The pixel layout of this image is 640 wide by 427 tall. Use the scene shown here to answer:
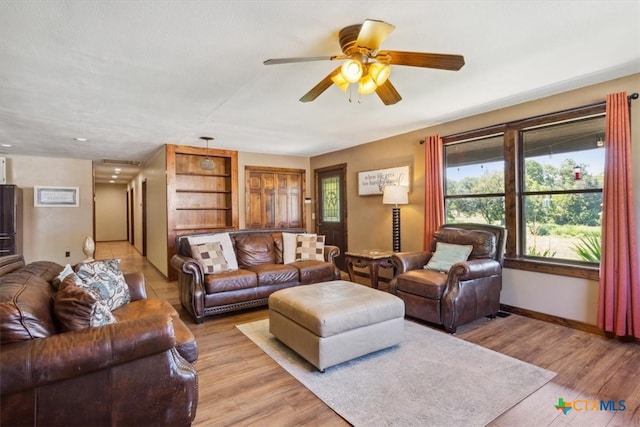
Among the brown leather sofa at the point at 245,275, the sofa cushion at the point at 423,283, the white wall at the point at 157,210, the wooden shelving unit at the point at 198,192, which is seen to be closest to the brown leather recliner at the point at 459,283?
the sofa cushion at the point at 423,283

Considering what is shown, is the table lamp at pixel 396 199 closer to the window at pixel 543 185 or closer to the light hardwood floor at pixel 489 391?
the window at pixel 543 185

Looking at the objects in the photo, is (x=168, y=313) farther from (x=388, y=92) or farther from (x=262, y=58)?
(x=388, y=92)

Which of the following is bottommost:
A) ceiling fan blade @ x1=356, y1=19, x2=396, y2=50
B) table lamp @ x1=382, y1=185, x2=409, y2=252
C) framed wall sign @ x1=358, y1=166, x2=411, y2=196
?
table lamp @ x1=382, y1=185, x2=409, y2=252

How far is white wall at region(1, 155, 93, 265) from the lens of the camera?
633 centimetres

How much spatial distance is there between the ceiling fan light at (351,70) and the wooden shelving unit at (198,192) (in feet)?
13.8

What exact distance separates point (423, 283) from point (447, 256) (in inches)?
23.4

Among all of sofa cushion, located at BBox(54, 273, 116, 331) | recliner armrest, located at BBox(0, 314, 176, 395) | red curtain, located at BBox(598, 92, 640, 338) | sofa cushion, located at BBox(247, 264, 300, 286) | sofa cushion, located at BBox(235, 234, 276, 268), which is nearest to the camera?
recliner armrest, located at BBox(0, 314, 176, 395)

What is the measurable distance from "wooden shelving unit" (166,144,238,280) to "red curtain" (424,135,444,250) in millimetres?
3469

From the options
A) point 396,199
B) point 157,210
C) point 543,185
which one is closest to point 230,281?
point 396,199

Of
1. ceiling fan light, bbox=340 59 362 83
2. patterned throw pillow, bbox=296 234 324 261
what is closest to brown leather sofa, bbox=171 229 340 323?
patterned throw pillow, bbox=296 234 324 261

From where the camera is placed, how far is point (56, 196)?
6.61 metres

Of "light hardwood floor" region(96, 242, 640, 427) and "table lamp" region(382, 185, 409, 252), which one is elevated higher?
"table lamp" region(382, 185, 409, 252)

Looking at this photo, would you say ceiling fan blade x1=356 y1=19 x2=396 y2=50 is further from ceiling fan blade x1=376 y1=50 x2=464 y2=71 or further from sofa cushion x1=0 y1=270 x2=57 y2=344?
sofa cushion x1=0 y1=270 x2=57 y2=344

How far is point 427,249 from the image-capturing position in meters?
4.44
